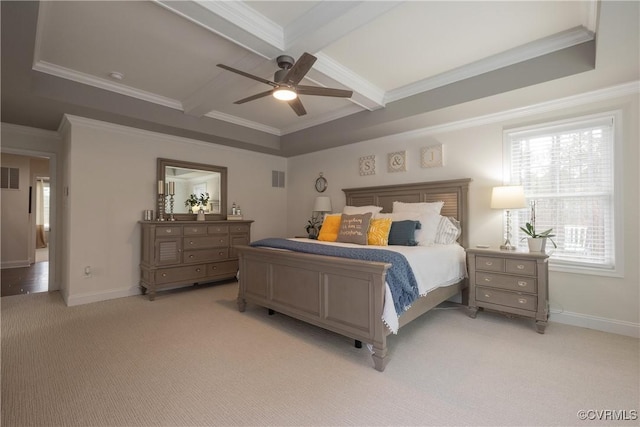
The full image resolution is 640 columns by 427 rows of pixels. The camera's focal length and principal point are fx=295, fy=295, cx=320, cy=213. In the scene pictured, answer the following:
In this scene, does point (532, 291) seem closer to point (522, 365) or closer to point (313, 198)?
point (522, 365)

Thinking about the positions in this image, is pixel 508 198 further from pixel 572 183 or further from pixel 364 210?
pixel 364 210

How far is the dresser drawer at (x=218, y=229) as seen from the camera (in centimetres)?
465

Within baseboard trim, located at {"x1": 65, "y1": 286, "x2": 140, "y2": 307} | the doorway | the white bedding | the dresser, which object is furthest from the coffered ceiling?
the doorway

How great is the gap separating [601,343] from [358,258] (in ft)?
7.76

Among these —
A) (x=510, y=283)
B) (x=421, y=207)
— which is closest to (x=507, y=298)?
(x=510, y=283)

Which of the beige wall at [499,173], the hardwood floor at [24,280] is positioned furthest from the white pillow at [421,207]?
the hardwood floor at [24,280]

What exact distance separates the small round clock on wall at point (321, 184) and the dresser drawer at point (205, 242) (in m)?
1.93

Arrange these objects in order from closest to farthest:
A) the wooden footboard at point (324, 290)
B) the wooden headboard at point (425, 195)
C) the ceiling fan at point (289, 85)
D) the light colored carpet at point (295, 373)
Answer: the light colored carpet at point (295, 373)
the wooden footboard at point (324, 290)
the ceiling fan at point (289, 85)
the wooden headboard at point (425, 195)

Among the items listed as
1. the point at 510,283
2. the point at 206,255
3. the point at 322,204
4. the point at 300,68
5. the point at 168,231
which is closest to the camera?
the point at 300,68

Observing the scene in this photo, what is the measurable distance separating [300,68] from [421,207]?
8.11 ft

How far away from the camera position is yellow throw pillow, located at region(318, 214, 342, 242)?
4.06 meters

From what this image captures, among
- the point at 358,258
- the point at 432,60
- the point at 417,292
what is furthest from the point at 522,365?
the point at 432,60

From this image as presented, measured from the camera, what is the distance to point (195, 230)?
4.47 m

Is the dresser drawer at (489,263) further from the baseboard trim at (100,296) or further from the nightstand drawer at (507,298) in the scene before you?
the baseboard trim at (100,296)
